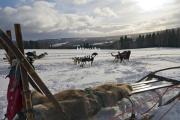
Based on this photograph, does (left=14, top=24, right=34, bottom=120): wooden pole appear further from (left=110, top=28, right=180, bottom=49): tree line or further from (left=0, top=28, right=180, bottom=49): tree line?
(left=110, top=28, right=180, bottom=49): tree line

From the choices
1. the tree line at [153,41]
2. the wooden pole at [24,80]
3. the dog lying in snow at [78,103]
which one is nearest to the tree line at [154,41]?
the tree line at [153,41]

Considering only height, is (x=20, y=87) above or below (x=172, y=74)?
above

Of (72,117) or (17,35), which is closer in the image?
(17,35)

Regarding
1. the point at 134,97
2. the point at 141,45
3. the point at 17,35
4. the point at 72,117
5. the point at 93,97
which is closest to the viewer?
the point at 17,35

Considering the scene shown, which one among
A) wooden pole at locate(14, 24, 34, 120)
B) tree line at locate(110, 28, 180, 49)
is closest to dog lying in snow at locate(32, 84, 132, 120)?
wooden pole at locate(14, 24, 34, 120)

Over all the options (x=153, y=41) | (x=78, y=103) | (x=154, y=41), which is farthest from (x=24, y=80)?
(x=153, y=41)

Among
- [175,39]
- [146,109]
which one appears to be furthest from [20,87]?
[175,39]

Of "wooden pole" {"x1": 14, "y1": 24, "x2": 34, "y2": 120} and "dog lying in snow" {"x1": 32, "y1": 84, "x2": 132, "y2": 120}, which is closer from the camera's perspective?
"wooden pole" {"x1": 14, "y1": 24, "x2": 34, "y2": 120}

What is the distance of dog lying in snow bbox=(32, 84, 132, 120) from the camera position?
3652mm

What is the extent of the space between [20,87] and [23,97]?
0.13 m

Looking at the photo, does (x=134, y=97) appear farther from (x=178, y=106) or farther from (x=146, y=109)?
(x=178, y=106)

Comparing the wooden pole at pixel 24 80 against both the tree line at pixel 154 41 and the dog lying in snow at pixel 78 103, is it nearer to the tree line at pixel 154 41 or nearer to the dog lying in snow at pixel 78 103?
the dog lying in snow at pixel 78 103

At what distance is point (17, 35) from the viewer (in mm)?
3094

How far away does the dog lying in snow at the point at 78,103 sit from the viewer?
12.0 feet
